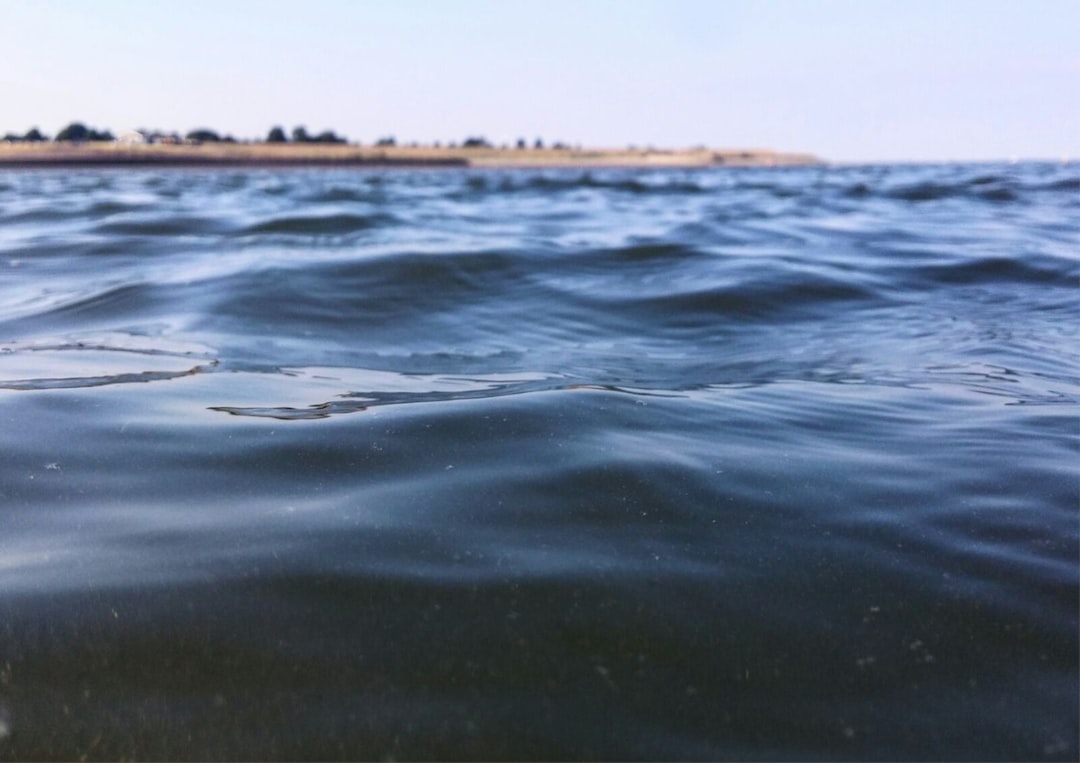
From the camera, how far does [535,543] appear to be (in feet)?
6.48

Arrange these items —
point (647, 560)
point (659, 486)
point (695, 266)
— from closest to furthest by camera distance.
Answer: point (647, 560) → point (659, 486) → point (695, 266)

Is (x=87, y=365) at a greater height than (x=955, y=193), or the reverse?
(x=955, y=193)

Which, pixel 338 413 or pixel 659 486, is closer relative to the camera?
pixel 659 486

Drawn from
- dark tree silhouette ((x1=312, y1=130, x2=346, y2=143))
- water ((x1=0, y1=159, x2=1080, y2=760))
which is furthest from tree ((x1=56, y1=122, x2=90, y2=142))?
water ((x1=0, y1=159, x2=1080, y2=760))

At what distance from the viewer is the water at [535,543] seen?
4.76ft

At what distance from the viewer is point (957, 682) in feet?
5.05

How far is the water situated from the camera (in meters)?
1.45

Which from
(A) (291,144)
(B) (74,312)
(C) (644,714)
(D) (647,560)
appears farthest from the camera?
(A) (291,144)

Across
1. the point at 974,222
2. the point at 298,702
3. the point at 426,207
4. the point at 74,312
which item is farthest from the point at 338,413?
the point at 426,207

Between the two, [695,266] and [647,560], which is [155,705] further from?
[695,266]

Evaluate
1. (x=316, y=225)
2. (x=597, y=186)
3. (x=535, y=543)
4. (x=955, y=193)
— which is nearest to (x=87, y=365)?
(x=535, y=543)

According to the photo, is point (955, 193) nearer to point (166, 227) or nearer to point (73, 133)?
point (166, 227)

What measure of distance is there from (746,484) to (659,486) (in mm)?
226

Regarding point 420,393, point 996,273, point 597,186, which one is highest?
point 597,186
